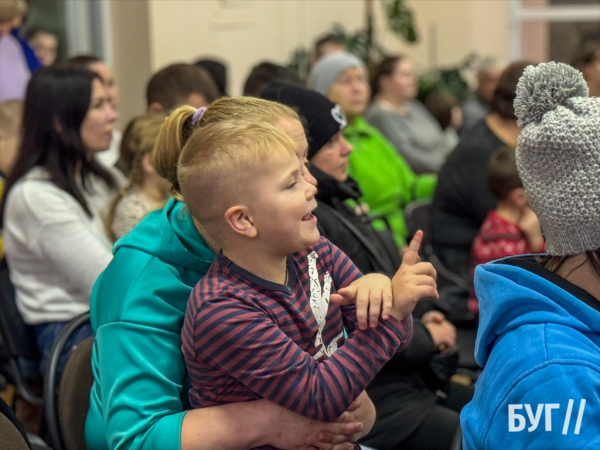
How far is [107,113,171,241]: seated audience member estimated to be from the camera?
8.89 feet

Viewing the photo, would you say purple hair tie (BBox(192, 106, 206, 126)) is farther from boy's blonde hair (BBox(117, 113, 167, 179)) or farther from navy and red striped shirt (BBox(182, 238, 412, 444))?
boy's blonde hair (BBox(117, 113, 167, 179))

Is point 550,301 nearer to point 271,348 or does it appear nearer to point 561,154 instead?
point 561,154

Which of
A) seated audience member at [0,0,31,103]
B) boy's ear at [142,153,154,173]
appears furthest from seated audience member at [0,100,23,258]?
seated audience member at [0,0,31,103]

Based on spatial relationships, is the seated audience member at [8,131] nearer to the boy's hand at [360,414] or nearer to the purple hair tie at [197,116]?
the purple hair tie at [197,116]

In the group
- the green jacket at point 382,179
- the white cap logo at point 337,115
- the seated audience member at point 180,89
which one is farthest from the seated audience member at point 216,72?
the white cap logo at point 337,115

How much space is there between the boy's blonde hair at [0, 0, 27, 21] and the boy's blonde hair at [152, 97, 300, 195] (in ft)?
9.49

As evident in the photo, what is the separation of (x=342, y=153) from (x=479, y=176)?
1344mm

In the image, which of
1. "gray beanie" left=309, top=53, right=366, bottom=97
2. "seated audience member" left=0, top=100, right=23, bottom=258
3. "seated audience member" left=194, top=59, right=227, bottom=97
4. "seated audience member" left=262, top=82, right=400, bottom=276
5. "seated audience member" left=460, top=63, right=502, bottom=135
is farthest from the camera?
"seated audience member" left=460, top=63, right=502, bottom=135

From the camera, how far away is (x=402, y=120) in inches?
222

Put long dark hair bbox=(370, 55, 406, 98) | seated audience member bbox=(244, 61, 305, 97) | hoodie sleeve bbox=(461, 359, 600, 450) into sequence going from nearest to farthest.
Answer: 1. hoodie sleeve bbox=(461, 359, 600, 450)
2. seated audience member bbox=(244, 61, 305, 97)
3. long dark hair bbox=(370, 55, 406, 98)

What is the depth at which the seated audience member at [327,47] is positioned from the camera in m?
6.23

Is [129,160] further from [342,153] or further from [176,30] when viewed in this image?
[176,30]

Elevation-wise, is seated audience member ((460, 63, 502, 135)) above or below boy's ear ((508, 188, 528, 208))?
below

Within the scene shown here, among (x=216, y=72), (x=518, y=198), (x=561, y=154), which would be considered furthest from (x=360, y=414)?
(x=216, y=72)
